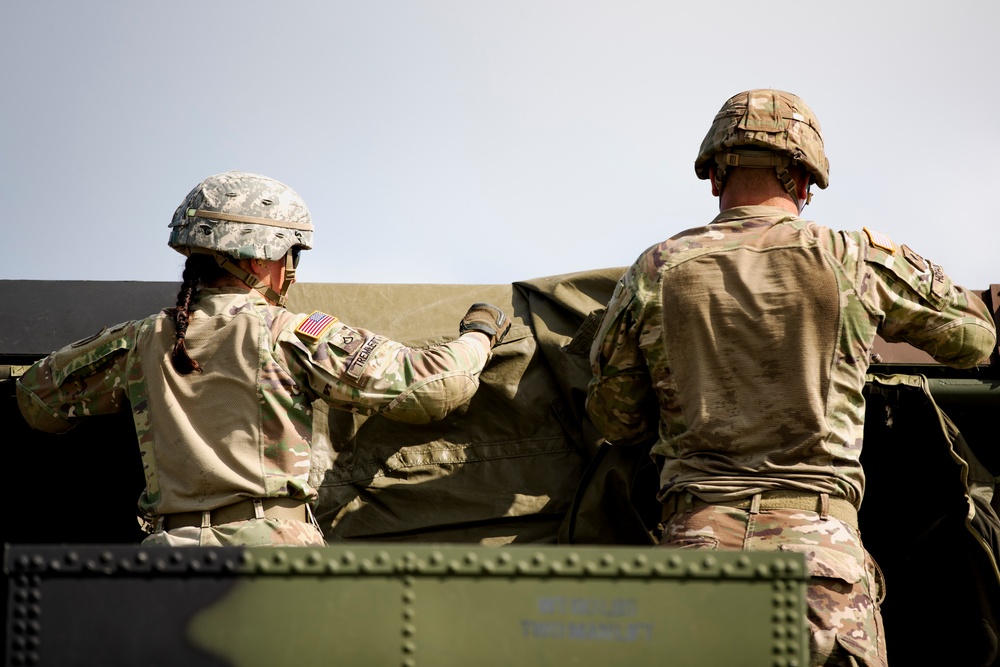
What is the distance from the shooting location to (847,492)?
3.72 metres

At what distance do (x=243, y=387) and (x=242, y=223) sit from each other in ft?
1.93

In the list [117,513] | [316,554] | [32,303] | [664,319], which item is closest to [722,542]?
[664,319]

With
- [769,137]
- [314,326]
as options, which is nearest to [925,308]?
[769,137]

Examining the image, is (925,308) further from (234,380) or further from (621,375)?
(234,380)

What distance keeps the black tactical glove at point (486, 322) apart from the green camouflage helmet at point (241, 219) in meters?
0.62

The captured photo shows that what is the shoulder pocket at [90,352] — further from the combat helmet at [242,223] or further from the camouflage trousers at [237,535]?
the camouflage trousers at [237,535]

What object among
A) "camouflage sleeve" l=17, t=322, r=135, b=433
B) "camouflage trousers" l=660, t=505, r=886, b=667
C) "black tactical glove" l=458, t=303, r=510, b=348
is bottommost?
"camouflage trousers" l=660, t=505, r=886, b=667

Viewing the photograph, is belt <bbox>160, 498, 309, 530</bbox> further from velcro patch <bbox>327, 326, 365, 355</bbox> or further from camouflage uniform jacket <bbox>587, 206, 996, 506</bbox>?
camouflage uniform jacket <bbox>587, 206, 996, 506</bbox>

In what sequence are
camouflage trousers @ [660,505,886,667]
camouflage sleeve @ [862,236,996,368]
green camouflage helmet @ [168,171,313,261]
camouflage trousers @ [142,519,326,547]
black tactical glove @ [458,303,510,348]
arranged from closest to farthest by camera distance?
1. camouflage trousers @ [660,505,886,667]
2. camouflage trousers @ [142,519,326,547]
3. camouflage sleeve @ [862,236,996,368]
4. green camouflage helmet @ [168,171,313,261]
5. black tactical glove @ [458,303,510,348]

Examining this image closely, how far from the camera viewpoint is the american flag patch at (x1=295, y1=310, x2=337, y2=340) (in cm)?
397

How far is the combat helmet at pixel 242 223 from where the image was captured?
409 cm

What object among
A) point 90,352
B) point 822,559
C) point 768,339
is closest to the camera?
point 822,559

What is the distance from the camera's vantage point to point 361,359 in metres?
3.94

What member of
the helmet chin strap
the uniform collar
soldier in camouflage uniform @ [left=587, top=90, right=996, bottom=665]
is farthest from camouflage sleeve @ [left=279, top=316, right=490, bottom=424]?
the uniform collar
